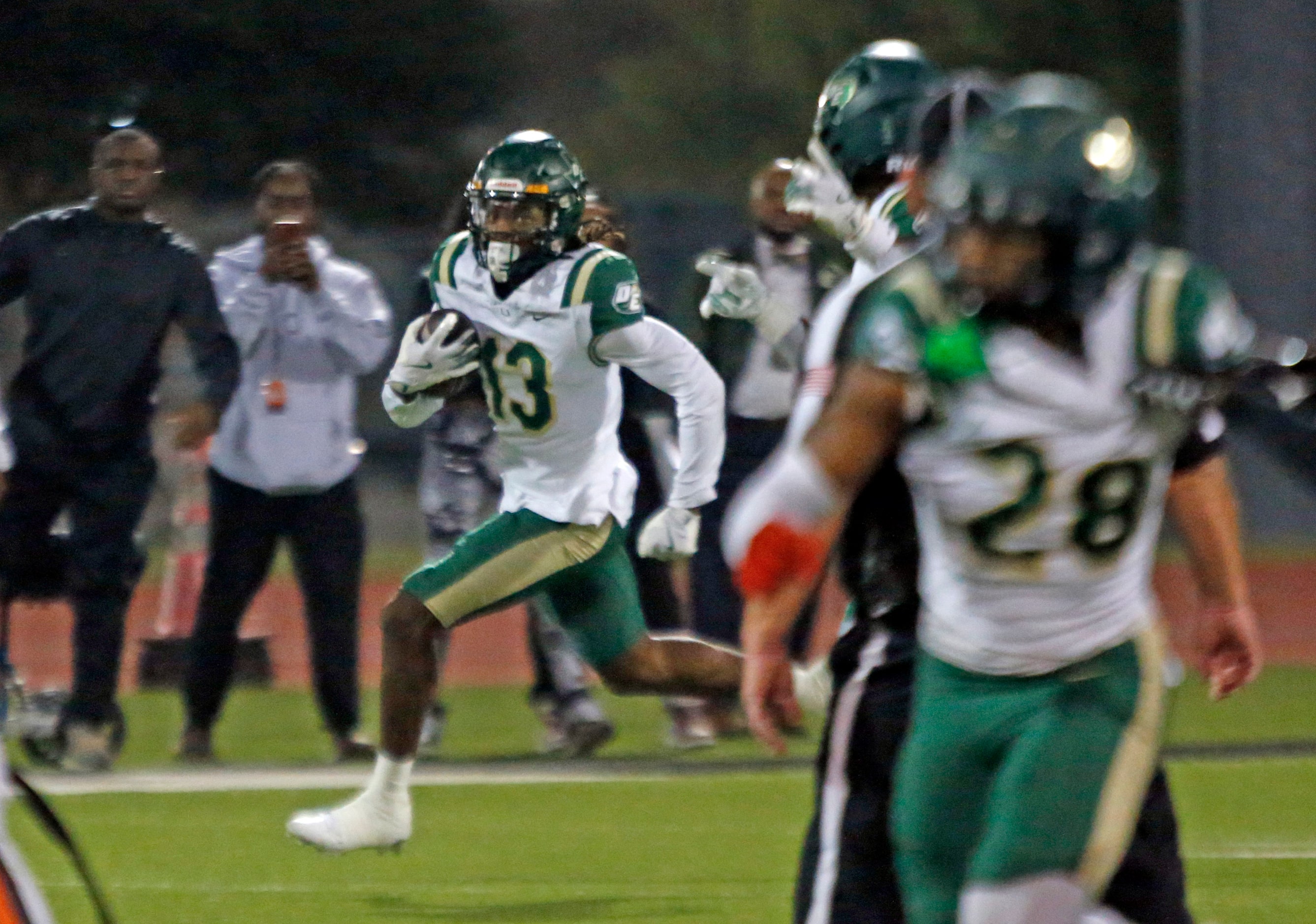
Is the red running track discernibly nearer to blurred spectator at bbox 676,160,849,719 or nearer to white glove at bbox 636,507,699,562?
blurred spectator at bbox 676,160,849,719

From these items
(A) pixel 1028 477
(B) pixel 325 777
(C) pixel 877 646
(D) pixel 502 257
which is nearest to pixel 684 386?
(D) pixel 502 257

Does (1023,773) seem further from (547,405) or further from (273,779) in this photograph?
(273,779)

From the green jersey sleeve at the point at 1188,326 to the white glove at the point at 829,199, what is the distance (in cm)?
88

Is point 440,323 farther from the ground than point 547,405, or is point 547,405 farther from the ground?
point 440,323

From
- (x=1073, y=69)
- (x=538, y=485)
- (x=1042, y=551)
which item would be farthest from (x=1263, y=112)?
(x=1042, y=551)

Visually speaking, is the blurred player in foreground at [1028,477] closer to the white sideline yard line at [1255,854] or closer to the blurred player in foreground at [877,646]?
the blurred player in foreground at [877,646]

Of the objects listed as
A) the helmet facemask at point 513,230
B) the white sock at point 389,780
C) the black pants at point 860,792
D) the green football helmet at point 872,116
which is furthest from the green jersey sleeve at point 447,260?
the black pants at point 860,792

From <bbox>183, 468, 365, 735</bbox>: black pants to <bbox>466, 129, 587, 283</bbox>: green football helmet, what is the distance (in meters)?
1.98

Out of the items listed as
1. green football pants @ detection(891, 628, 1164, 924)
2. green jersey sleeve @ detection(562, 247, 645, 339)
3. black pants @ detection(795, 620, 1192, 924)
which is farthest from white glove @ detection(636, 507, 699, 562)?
green football pants @ detection(891, 628, 1164, 924)

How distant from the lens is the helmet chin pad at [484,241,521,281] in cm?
568

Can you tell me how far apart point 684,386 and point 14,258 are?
2.44 m

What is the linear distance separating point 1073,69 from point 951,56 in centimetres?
233

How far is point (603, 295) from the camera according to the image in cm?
568

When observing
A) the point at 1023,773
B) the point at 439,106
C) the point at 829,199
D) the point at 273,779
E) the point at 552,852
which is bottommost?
the point at 273,779
